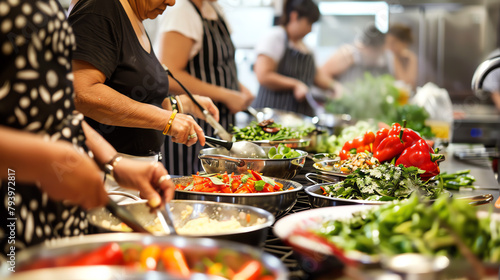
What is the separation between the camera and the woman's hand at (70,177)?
95 centimetres

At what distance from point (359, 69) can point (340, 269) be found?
304 inches

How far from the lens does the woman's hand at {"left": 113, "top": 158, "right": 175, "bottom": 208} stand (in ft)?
4.15

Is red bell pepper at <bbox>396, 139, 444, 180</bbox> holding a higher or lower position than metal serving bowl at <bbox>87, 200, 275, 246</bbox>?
lower

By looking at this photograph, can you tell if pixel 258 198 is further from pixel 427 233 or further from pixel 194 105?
pixel 194 105

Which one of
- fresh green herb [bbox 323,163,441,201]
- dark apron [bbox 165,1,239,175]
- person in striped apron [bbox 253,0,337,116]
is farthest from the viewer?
person in striped apron [bbox 253,0,337,116]

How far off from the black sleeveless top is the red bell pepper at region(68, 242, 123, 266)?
1149mm

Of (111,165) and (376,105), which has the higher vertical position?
(111,165)

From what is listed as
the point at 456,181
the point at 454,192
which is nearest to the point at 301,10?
the point at 456,181

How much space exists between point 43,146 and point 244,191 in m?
0.82

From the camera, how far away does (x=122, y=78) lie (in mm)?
2080

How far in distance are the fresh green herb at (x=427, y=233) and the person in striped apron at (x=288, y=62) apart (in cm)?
408

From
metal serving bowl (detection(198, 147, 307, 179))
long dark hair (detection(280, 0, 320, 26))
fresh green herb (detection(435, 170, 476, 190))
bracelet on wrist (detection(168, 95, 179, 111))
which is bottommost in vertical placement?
fresh green herb (detection(435, 170, 476, 190))

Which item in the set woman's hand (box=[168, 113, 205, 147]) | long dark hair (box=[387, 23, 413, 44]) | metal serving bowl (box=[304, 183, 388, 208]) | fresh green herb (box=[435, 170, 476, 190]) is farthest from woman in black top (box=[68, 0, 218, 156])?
long dark hair (box=[387, 23, 413, 44])

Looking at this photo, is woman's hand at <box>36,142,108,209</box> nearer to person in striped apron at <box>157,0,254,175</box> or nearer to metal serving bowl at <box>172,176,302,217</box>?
metal serving bowl at <box>172,176,302,217</box>
